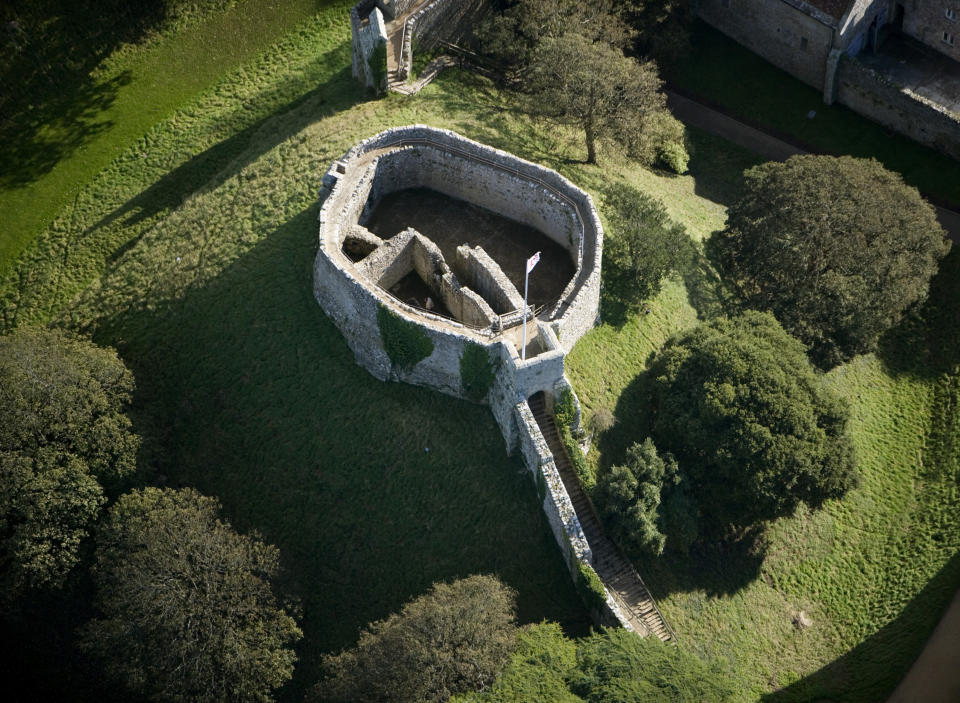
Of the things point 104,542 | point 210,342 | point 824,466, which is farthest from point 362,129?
point 824,466

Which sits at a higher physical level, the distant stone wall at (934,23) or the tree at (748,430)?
the distant stone wall at (934,23)

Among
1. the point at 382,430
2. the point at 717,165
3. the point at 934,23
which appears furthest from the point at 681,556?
the point at 934,23

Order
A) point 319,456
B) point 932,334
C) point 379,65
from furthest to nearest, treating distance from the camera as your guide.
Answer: point 379,65
point 932,334
point 319,456

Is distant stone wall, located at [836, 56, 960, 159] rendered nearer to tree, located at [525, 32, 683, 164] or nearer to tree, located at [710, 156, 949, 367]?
tree, located at [710, 156, 949, 367]

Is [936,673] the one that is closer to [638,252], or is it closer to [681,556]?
[681,556]

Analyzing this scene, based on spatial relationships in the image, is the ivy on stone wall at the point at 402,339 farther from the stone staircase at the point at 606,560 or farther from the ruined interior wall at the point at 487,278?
the stone staircase at the point at 606,560

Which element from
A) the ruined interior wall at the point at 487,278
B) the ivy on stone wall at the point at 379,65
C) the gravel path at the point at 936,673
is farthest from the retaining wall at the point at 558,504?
the ivy on stone wall at the point at 379,65
